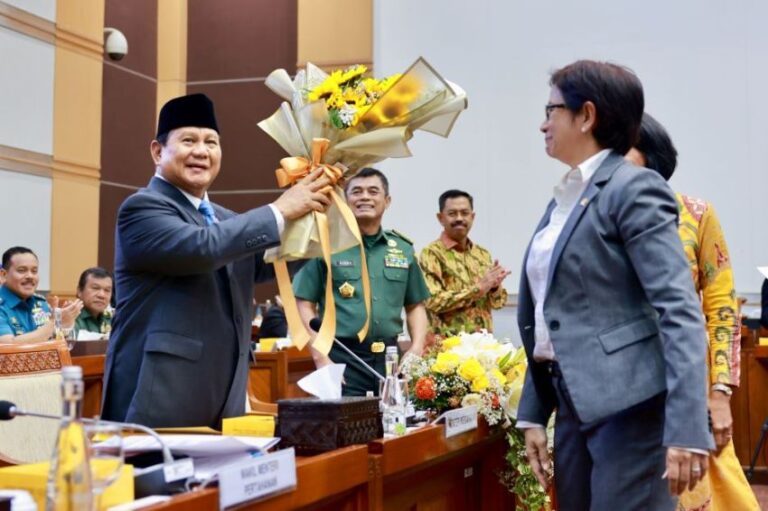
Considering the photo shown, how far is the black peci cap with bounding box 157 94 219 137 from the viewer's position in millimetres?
2045

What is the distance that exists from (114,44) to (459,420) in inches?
258

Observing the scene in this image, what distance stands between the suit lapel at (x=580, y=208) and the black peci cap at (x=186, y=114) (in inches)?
33.3

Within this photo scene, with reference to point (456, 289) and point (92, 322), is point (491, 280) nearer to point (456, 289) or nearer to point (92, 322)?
point (456, 289)

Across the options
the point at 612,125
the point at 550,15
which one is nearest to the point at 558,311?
the point at 612,125

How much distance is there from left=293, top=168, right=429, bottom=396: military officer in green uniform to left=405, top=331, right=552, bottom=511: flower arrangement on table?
72 centimetres

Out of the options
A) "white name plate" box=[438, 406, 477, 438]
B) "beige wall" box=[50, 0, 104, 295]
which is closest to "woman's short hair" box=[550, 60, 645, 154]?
"white name plate" box=[438, 406, 477, 438]

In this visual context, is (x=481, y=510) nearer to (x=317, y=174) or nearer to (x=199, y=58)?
(x=317, y=174)

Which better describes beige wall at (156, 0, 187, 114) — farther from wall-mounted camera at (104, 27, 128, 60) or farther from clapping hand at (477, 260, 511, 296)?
clapping hand at (477, 260, 511, 296)

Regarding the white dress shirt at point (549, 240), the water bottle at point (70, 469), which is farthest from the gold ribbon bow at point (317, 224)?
the water bottle at point (70, 469)

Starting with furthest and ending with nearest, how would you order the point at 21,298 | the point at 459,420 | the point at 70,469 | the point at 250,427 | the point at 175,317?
1. the point at 21,298
2. the point at 459,420
3. the point at 175,317
4. the point at 250,427
5. the point at 70,469

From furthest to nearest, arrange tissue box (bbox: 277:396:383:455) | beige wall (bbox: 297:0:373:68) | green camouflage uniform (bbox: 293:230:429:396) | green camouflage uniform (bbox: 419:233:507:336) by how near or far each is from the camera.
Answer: beige wall (bbox: 297:0:373:68) → green camouflage uniform (bbox: 419:233:507:336) → green camouflage uniform (bbox: 293:230:429:396) → tissue box (bbox: 277:396:383:455)

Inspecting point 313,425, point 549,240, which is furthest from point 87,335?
point 549,240

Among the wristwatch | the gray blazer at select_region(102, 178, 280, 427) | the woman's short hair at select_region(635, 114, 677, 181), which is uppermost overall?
the woman's short hair at select_region(635, 114, 677, 181)

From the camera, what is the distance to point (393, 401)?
2.09 m
